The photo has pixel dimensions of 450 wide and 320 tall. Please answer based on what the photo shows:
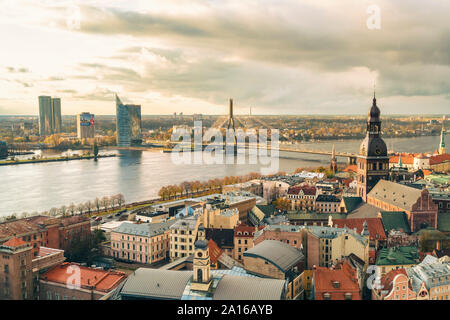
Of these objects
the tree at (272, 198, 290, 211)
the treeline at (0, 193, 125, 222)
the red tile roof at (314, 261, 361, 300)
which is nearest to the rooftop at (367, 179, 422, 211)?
the tree at (272, 198, 290, 211)

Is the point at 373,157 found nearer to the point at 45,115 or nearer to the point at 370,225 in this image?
the point at 370,225

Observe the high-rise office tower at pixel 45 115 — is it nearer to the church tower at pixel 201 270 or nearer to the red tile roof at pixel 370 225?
the red tile roof at pixel 370 225

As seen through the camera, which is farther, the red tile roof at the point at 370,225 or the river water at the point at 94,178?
the river water at the point at 94,178

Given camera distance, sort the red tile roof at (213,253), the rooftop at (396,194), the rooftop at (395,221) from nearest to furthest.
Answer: the red tile roof at (213,253)
the rooftop at (395,221)
the rooftop at (396,194)

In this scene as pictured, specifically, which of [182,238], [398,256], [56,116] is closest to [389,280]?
[398,256]

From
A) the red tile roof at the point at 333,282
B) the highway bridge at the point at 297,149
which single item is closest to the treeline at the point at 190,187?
the red tile roof at the point at 333,282
